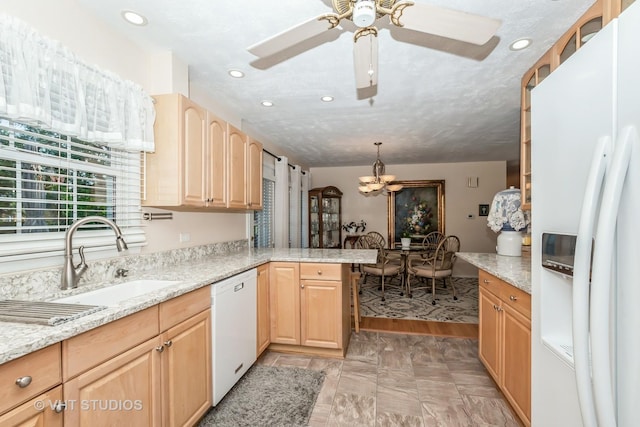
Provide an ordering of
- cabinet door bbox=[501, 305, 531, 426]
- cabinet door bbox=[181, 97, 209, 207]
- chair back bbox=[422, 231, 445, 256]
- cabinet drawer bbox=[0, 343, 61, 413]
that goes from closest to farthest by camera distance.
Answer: cabinet drawer bbox=[0, 343, 61, 413], cabinet door bbox=[501, 305, 531, 426], cabinet door bbox=[181, 97, 209, 207], chair back bbox=[422, 231, 445, 256]

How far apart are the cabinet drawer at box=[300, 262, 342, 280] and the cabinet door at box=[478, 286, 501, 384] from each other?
1168mm

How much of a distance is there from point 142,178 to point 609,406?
7.95ft

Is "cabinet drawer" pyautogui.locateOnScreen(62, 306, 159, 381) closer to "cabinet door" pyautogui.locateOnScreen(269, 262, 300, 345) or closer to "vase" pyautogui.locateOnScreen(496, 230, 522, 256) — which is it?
"cabinet door" pyautogui.locateOnScreen(269, 262, 300, 345)

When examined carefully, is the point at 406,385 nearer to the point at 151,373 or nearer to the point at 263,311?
the point at 263,311

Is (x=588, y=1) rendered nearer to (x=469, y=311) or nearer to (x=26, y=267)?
(x=26, y=267)

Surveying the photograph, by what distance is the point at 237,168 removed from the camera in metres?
2.72

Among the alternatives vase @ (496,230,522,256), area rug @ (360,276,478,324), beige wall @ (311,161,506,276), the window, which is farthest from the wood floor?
beige wall @ (311,161,506,276)

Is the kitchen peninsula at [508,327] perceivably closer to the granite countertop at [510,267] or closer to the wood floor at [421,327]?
A: the granite countertop at [510,267]

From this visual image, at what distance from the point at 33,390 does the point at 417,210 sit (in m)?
6.18

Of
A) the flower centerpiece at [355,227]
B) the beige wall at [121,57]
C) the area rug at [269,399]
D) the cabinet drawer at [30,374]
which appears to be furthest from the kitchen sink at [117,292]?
the flower centerpiece at [355,227]

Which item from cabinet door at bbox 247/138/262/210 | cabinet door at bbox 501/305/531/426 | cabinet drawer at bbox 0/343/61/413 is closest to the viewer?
cabinet drawer at bbox 0/343/61/413

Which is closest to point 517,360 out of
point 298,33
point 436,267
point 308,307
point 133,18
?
point 308,307

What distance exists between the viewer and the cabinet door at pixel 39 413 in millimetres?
832

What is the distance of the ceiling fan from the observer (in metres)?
1.22
